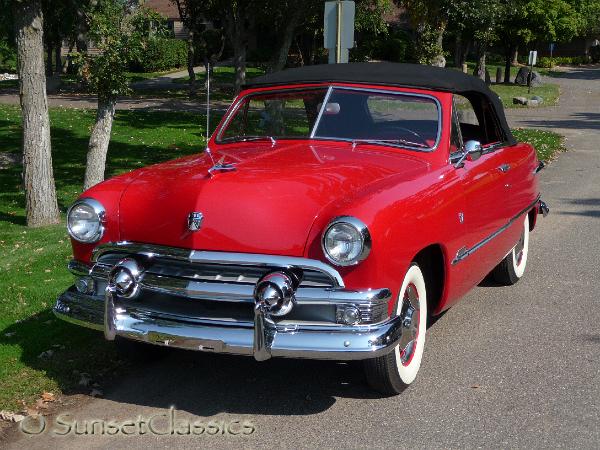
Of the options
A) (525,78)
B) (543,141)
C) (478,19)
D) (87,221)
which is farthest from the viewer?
(525,78)

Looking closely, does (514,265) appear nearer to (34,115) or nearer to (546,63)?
(34,115)

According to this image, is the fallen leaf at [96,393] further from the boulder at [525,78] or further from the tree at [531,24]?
the boulder at [525,78]

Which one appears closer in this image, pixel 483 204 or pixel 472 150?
pixel 472 150

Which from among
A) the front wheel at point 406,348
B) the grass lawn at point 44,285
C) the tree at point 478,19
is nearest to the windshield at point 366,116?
the front wheel at point 406,348

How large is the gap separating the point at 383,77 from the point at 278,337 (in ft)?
7.82

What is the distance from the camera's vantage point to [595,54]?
70875 mm

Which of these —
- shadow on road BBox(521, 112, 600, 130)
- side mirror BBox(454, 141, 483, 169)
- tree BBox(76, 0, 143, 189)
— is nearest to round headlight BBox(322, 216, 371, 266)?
side mirror BBox(454, 141, 483, 169)

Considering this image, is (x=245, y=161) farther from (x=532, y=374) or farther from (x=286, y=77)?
(x=532, y=374)

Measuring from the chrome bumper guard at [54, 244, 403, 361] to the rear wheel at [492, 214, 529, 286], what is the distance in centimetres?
293

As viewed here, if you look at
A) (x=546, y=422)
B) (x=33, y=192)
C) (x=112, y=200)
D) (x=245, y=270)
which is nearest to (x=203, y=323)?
(x=245, y=270)

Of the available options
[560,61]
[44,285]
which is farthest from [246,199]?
[560,61]

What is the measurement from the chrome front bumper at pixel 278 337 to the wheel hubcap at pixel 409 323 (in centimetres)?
32

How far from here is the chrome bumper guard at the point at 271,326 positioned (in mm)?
4109

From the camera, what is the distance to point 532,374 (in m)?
5.05
